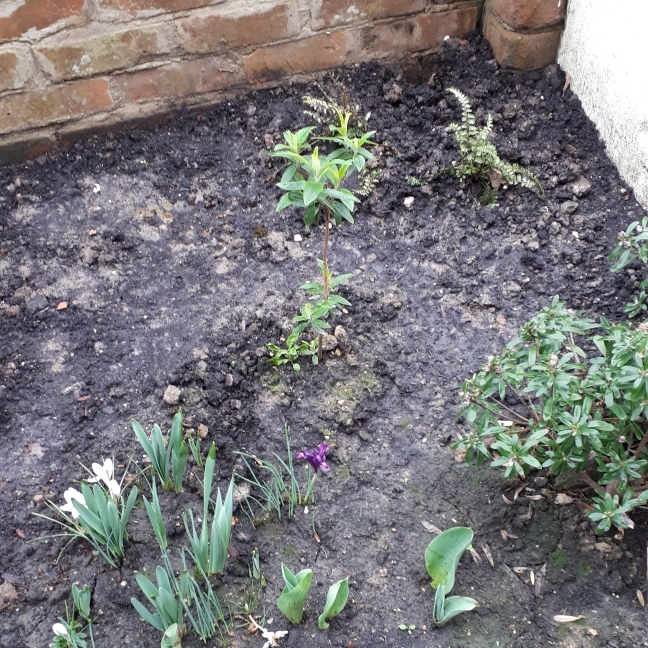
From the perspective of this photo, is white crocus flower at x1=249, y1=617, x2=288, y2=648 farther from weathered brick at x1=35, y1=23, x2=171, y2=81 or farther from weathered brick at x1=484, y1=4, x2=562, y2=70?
weathered brick at x1=484, y1=4, x2=562, y2=70

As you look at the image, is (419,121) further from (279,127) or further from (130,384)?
(130,384)

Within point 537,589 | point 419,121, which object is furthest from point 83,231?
point 537,589

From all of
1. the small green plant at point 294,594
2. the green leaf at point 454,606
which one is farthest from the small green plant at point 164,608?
the green leaf at point 454,606

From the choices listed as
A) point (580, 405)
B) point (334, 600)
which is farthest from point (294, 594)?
point (580, 405)

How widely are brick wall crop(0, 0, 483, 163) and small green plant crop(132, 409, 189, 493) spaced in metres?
1.69

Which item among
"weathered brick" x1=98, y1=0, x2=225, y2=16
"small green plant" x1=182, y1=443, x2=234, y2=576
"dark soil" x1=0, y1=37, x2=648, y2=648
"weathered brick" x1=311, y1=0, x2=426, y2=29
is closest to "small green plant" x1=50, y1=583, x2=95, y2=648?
"dark soil" x1=0, y1=37, x2=648, y2=648

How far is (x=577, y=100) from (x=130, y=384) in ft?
7.04

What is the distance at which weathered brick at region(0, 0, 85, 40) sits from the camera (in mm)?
2520

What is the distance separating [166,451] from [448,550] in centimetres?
78

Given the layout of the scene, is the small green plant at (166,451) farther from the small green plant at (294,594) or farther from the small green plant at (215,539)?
the small green plant at (294,594)

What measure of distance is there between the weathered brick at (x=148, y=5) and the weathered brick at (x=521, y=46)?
3.93ft

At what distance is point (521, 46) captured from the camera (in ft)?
9.20

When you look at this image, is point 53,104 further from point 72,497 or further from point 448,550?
point 448,550

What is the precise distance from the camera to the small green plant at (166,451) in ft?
5.60
